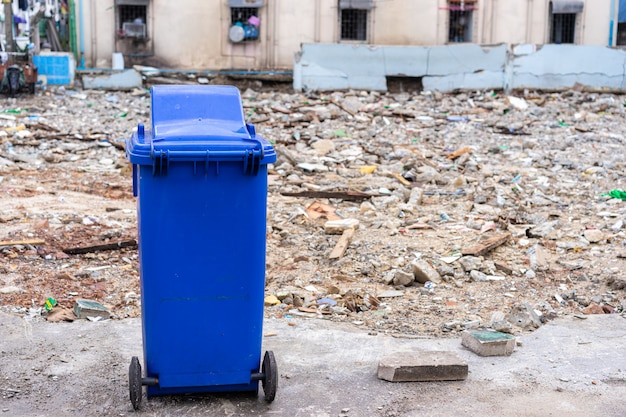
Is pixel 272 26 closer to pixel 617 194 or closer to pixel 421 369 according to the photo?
pixel 617 194

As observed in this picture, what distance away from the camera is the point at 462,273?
7160mm

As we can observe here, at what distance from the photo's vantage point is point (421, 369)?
441 centimetres

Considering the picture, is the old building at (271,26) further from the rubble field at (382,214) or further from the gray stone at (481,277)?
the gray stone at (481,277)

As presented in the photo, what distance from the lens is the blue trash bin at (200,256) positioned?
12.8ft

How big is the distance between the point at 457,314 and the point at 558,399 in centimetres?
179

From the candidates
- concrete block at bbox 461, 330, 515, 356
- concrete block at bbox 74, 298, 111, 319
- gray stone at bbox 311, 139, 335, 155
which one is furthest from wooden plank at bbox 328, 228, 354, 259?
gray stone at bbox 311, 139, 335, 155

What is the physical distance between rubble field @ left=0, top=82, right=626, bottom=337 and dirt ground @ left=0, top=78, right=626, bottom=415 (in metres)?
0.03

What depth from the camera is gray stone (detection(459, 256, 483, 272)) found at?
→ 23.7ft

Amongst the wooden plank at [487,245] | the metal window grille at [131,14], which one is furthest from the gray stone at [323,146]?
the metal window grille at [131,14]

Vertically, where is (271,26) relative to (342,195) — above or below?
above

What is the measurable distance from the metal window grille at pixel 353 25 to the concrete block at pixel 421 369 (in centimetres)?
1932

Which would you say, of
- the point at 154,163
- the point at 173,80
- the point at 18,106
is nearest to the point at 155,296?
the point at 154,163

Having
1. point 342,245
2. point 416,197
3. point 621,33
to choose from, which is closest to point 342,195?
point 416,197

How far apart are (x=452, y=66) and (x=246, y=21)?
589 cm
